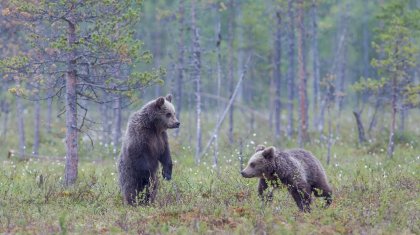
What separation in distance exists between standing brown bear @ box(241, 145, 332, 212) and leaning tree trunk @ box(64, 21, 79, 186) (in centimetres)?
449

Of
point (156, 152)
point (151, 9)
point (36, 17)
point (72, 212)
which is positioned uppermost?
point (151, 9)

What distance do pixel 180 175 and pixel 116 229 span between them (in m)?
6.01

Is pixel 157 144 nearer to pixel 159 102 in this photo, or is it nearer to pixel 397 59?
pixel 159 102

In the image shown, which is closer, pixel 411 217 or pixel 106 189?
pixel 411 217

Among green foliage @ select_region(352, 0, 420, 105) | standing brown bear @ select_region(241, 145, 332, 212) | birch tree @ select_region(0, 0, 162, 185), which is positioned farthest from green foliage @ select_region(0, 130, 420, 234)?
green foliage @ select_region(352, 0, 420, 105)

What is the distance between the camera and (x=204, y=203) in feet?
37.0

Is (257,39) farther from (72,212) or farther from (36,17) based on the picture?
(72,212)

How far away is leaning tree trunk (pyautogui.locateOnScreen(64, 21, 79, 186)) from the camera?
558 inches

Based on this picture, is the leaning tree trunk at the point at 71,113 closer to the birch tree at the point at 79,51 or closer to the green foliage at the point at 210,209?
the birch tree at the point at 79,51

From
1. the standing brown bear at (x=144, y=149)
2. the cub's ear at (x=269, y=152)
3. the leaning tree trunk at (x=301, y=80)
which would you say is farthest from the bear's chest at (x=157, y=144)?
the leaning tree trunk at (x=301, y=80)

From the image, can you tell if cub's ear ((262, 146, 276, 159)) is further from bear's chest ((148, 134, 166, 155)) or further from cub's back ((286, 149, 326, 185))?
bear's chest ((148, 134, 166, 155))

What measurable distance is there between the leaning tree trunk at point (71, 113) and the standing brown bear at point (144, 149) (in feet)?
7.84

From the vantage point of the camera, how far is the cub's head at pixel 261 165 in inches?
458

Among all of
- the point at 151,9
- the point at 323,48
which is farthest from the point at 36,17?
the point at 323,48
